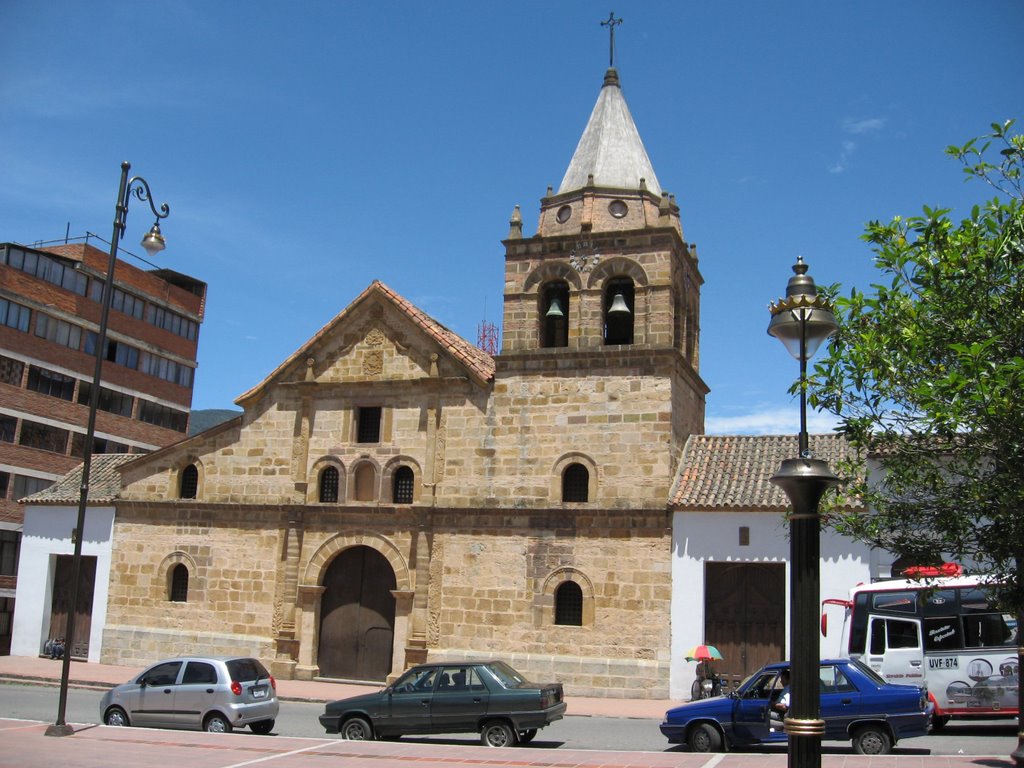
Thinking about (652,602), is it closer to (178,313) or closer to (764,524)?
(764,524)

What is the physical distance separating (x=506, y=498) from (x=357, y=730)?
9.95m

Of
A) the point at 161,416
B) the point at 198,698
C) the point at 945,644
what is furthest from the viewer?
the point at 161,416

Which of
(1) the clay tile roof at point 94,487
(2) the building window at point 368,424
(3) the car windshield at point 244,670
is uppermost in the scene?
(2) the building window at point 368,424

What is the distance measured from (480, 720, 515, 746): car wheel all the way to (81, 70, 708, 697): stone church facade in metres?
8.34

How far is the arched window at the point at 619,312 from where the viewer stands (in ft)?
87.9

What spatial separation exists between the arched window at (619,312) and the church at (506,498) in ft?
0.20

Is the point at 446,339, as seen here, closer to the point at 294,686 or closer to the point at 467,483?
the point at 467,483

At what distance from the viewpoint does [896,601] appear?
20.1m

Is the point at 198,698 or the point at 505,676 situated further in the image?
the point at 198,698

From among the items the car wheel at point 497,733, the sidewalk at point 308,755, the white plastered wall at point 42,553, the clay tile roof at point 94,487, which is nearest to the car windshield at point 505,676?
the car wheel at point 497,733

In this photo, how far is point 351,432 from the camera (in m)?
28.3

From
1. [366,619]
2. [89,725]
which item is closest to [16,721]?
[89,725]

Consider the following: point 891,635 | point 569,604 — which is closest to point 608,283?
point 569,604

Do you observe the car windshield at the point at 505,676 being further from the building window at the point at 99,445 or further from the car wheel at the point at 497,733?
the building window at the point at 99,445
